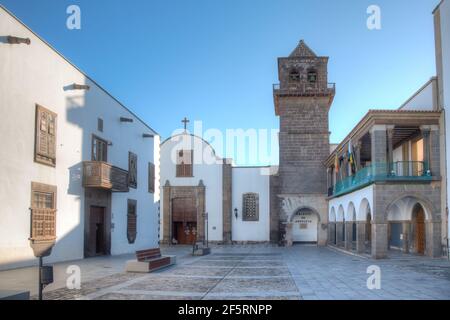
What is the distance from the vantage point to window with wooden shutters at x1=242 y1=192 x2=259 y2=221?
3647cm

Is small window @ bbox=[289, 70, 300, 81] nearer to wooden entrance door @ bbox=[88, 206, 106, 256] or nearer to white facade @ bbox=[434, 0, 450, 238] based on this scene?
white facade @ bbox=[434, 0, 450, 238]

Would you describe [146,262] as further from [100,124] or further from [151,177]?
[151,177]

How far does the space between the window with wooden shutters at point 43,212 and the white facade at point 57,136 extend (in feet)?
0.89

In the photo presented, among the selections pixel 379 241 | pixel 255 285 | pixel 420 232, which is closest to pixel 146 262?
pixel 255 285

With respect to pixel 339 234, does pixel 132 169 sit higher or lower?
higher

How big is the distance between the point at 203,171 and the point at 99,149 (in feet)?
50.2

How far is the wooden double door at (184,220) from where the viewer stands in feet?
121

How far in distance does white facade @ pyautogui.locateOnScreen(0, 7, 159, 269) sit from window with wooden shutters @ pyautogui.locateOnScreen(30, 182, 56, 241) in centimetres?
27

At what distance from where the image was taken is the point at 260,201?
36.5 metres

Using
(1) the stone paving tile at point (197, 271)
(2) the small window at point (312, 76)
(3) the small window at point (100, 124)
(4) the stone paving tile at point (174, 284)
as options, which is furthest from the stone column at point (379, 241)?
(2) the small window at point (312, 76)
